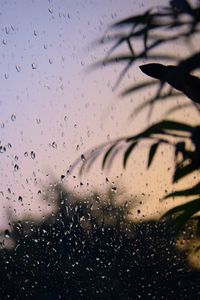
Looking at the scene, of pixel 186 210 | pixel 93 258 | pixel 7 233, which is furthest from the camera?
pixel 93 258

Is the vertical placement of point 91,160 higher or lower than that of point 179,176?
higher

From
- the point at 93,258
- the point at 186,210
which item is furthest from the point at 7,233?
the point at 186,210

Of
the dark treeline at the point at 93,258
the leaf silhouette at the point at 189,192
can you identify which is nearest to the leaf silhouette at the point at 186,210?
the leaf silhouette at the point at 189,192

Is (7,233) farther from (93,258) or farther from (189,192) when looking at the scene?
(189,192)

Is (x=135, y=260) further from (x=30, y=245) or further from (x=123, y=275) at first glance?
(x=30, y=245)

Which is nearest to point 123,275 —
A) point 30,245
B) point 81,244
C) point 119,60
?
point 81,244

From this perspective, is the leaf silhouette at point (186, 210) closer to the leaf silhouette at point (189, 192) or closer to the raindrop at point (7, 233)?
the leaf silhouette at point (189, 192)

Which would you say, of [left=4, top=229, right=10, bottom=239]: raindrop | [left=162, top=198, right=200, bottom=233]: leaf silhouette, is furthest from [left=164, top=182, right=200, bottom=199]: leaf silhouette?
[left=4, top=229, right=10, bottom=239]: raindrop

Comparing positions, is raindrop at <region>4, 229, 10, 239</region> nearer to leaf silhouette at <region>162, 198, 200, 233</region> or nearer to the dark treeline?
the dark treeline
